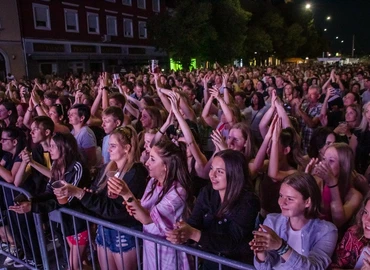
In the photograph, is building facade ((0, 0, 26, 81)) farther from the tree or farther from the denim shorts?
the denim shorts

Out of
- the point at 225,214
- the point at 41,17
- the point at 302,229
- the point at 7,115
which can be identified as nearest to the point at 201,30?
the point at 41,17

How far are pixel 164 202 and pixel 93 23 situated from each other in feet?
98.7

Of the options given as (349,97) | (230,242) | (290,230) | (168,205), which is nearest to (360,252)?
(290,230)

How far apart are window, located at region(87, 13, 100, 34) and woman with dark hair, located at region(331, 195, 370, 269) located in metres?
30.1

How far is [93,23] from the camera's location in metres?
30.3

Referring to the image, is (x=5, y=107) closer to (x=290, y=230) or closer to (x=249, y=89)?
(x=290, y=230)

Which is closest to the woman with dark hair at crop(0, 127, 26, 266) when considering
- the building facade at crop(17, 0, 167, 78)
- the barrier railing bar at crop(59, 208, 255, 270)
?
the barrier railing bar at crop(59, 208, 255, 270)

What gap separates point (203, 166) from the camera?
398cm

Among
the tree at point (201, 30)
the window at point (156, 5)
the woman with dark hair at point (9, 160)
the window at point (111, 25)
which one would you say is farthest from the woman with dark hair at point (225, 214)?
the window at point (156, 5)

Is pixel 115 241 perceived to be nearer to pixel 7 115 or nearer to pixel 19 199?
pixel 19 199

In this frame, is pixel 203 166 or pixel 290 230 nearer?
pixel 290 230

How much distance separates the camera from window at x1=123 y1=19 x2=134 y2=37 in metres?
33.9

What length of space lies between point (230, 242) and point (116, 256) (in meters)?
1.20

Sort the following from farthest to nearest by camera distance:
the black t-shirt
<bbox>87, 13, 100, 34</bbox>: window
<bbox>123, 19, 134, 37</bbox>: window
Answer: <bbox>123, 19, 134, 37</bbox>: window, <bbox>87, 13, 100, 34</bbox>: window, the black t-shirt
